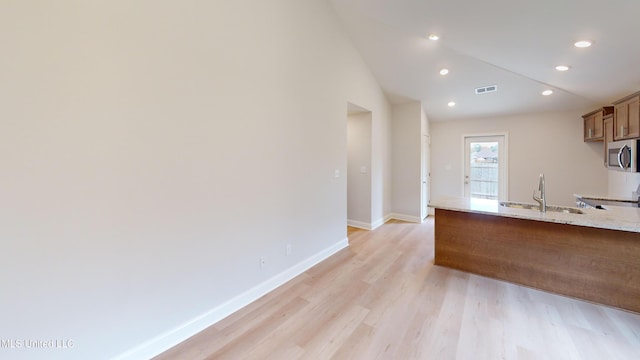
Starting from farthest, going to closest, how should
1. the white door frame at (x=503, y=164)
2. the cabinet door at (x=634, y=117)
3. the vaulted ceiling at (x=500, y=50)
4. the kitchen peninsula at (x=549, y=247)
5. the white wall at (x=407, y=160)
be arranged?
the white door frame at (x=503, y=164)
the white wall at (x=407, y=160)
the cabinet door at (x=634, y=117)
the kitchen peninsula at (x=549, y=247)
the vaulted ceiling at (x=500, y=50)

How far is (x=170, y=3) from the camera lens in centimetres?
189

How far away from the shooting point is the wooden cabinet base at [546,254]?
93.9 inches

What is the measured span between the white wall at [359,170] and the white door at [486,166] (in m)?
2.72

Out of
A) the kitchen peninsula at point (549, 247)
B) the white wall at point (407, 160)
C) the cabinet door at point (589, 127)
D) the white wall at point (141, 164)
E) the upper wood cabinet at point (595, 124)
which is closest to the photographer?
the white wall at point (141, 164)

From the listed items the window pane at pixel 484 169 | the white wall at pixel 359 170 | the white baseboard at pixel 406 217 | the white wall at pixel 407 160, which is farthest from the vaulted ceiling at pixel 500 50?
the white baseboard at pixel 406 217

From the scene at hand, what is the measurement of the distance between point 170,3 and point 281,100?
1.24 metres

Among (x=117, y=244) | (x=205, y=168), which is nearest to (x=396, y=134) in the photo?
(x=205, y=168)

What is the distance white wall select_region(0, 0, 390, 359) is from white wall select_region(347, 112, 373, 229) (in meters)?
2.16

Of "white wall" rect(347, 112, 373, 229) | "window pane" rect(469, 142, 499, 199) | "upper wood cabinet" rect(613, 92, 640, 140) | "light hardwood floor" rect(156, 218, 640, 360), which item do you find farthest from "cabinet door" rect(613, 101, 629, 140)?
"white wall" rect(347, 112, 373, 229)

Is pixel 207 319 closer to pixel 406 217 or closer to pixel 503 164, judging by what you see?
pixel 406 217

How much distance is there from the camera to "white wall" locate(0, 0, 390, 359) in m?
1.36

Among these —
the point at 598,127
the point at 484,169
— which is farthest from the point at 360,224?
the point at 598,127

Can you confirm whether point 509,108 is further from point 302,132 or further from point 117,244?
point 117,244

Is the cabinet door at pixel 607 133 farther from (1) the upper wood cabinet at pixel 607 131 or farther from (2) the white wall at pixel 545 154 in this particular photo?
(2) the white wall at pixel 545 154
